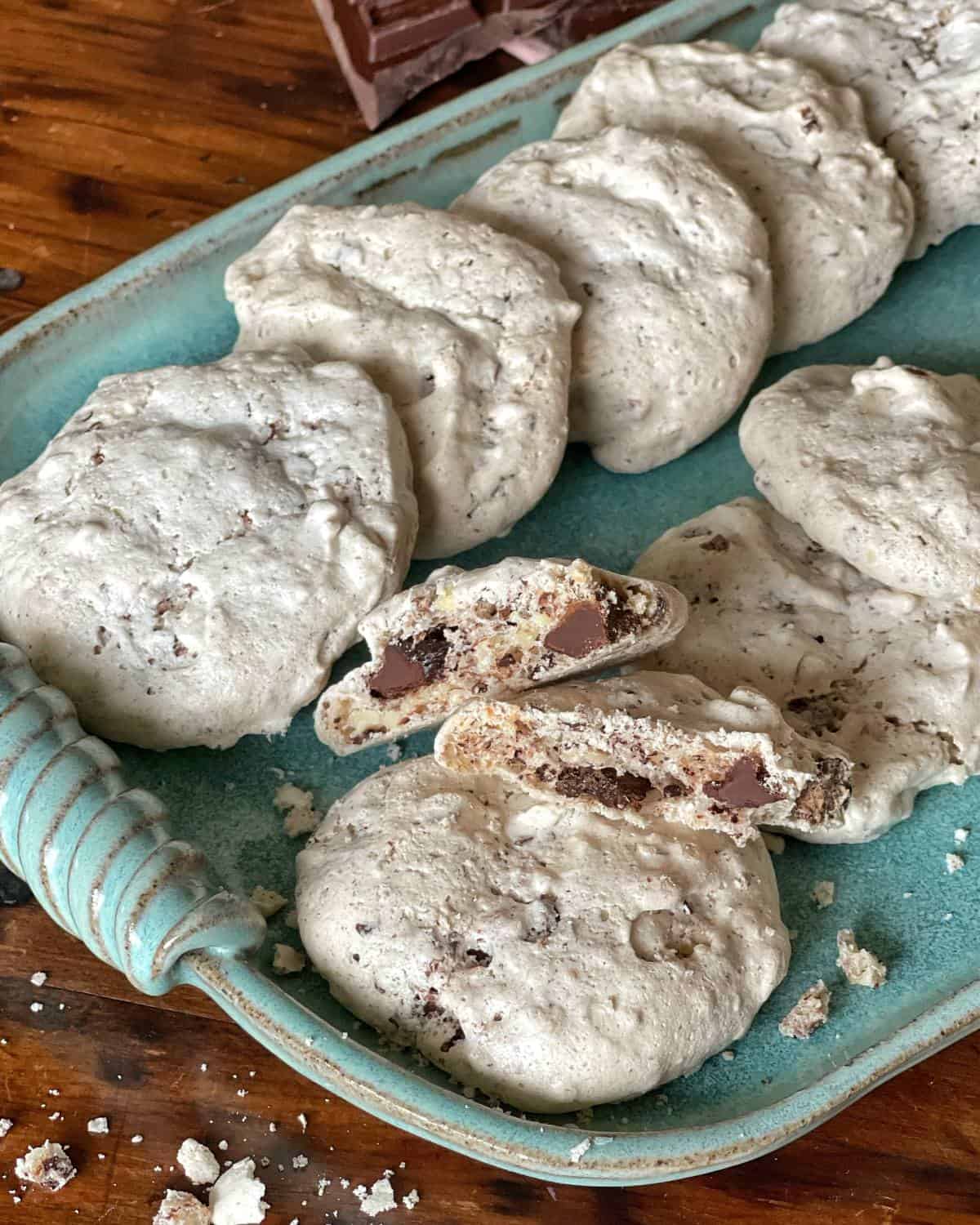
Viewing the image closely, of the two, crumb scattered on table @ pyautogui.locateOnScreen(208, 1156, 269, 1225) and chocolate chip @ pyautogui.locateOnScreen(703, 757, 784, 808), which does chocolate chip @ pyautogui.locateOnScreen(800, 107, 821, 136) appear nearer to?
chocolate chip @ pyautogui.locateOnScreen(703, 757, 784, 808)

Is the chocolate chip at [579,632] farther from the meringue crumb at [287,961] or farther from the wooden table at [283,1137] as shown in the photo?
the wooden table at [283,1137]

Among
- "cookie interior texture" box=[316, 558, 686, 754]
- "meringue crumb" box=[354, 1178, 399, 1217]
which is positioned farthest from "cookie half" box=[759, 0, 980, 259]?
"meringue crumb" box=[354, 1178, 399, 1217]

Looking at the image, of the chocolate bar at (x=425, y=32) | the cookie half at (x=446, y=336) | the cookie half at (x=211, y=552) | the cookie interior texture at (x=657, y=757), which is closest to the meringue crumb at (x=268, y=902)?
the cookie half at (x=211, y=552)

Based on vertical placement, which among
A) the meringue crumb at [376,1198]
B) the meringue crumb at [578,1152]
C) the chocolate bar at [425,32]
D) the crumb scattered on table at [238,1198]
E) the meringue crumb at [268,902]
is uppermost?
the chocolate bar at [425,32]

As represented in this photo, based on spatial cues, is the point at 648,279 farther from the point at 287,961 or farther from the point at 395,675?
the point at 287,961

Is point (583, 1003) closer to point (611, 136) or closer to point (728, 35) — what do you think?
point (611, 136)
